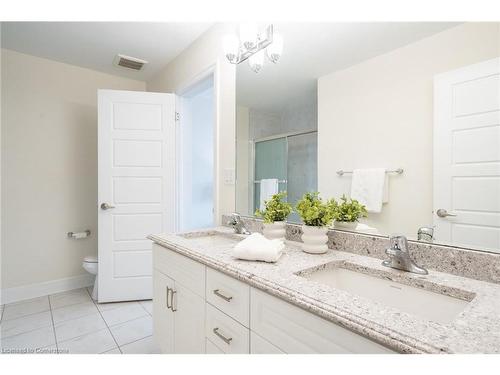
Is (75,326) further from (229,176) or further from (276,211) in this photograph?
(276,211)

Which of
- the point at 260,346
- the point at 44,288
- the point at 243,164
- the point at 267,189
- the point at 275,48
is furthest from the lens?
the point at 44,288

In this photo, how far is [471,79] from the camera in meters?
0.88

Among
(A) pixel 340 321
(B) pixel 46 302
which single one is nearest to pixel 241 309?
(A) pixel 340 321

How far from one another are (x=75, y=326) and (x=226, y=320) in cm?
175

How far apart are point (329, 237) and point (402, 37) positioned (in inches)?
34.9

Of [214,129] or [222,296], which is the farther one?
[214,129]

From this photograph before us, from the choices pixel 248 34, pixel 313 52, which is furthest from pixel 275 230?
pixel 248 34

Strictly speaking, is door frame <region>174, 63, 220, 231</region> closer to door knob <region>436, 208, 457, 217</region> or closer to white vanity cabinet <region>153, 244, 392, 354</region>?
white vanity cabinet <region>153, 244, 392, 354</region>

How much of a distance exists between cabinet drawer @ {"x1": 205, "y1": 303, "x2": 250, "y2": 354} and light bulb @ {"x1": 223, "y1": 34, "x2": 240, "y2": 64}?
152 centimetres

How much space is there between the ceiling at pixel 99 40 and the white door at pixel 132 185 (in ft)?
1.24

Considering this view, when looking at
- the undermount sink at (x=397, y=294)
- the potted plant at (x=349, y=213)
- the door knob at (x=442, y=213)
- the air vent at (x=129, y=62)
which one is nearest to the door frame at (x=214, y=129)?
the air vent at (x=129, y=62)

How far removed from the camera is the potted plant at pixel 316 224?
44.2 inches

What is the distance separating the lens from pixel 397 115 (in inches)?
41.3

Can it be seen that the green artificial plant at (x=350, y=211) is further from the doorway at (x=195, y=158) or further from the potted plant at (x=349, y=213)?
the doorway at (x=195, y=158)
